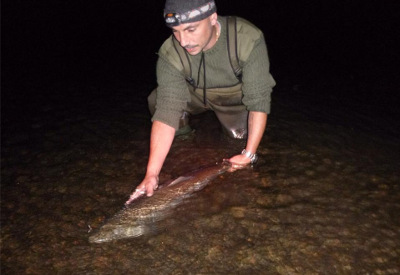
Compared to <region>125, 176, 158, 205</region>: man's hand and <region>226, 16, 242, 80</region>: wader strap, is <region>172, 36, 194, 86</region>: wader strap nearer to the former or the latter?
<region>226, 16, 242, 80</region>: wader strap

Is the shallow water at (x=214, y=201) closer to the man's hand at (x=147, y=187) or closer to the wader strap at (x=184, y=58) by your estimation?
the man's hand at (x=147, y=187)

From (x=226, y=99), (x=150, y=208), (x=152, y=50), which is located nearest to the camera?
(x=150, y=208)

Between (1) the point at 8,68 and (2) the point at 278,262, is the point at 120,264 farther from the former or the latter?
(1) the point at 8,68

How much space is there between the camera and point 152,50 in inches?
404

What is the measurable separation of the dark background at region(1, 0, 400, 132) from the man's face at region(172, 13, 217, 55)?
3280 millimetres

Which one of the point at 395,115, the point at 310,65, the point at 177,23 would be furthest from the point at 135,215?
the point at 310,65

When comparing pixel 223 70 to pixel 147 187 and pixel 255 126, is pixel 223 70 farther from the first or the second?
pixel 147 187

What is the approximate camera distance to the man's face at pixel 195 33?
7.66ft

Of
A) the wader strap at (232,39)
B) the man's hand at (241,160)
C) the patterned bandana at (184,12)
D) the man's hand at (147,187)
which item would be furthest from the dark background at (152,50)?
the patterned bandana at (184,12)

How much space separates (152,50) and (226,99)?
7.57 m

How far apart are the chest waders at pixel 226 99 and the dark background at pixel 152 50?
7.40 feet

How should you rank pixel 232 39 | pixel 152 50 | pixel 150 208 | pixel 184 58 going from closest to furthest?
pixel 150 208, pixel 232 39, pixel 184 58, pixel 152 50

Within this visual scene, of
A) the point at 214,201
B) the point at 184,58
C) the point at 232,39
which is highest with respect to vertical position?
the point at 232,39

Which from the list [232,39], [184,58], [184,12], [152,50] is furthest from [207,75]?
[152,50]
